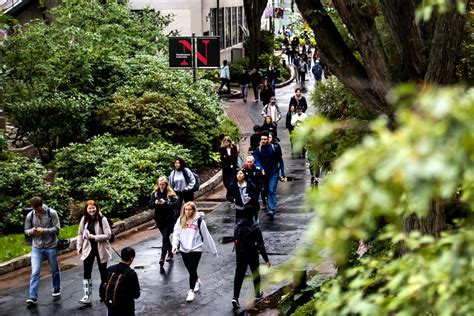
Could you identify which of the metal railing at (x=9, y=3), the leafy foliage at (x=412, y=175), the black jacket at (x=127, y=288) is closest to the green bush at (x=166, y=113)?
the metal railing at (x=9, y=3)

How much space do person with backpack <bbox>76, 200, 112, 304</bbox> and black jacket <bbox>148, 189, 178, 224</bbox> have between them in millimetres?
2056

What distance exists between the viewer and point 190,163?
69.9 feet

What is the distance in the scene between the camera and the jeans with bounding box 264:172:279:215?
1756cm

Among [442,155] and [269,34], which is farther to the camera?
[269,34]

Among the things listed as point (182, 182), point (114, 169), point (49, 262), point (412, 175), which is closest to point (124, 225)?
point (182, 182)

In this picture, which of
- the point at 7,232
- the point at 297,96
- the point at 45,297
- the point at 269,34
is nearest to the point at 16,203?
the point at 7,232

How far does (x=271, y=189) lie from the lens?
17.6 m

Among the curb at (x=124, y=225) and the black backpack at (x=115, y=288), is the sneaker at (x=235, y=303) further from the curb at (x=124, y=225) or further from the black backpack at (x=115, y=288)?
the curb at (x=124, y=225)

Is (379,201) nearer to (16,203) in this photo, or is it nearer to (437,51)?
(437,51)

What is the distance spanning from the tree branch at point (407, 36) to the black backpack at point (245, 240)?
4.12 m

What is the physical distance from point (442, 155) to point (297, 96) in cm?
2298

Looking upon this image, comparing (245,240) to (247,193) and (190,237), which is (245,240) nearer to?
(190,237)

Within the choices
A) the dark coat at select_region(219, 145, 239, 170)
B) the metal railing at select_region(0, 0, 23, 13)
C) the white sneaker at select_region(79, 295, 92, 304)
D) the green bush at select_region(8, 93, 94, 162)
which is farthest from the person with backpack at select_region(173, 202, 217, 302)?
the metal railing at select_region(0, 0, 23, 13)

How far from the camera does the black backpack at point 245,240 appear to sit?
1184cm
